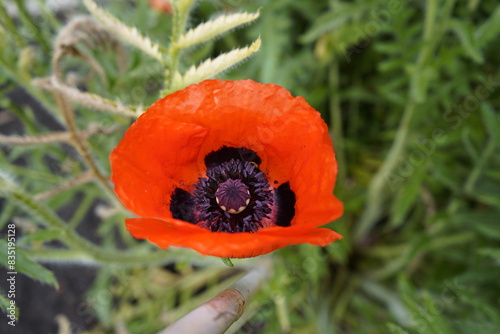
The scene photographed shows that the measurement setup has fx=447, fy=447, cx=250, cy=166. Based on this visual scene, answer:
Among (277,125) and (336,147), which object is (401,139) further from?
(277,125)

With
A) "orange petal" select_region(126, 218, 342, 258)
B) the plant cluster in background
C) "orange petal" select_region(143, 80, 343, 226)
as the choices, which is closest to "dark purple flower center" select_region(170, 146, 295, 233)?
"orange petal" select_region(143, 80, 343, 226)

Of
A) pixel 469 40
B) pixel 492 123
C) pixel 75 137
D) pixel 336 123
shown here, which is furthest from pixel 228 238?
pixel 336 123

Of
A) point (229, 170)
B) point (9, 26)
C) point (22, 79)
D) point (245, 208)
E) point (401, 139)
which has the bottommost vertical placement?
point (245, 208)

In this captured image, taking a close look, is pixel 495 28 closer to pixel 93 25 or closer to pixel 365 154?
pixel 365 154

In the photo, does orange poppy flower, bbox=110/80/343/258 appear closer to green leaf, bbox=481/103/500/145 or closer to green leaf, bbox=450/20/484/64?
green leaf, bbox=450/20/484/64

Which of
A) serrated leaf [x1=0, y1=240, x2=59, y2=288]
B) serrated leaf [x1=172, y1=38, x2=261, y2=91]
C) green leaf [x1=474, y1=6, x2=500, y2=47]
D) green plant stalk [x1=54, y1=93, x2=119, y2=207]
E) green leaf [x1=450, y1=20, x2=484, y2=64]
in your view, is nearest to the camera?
serrated leaf [x1=172, y1=38, x2=261, y2=91]

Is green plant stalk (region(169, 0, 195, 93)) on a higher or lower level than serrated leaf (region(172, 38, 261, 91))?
higher

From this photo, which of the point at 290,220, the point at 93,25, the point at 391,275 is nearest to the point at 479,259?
the point at 391,275

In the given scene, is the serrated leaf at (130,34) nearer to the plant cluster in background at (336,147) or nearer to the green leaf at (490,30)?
the plant cluster in background at (336,147)

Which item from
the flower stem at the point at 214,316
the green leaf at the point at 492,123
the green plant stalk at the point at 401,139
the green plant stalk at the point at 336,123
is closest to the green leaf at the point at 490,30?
the green plant stalk at the point at 401,139
